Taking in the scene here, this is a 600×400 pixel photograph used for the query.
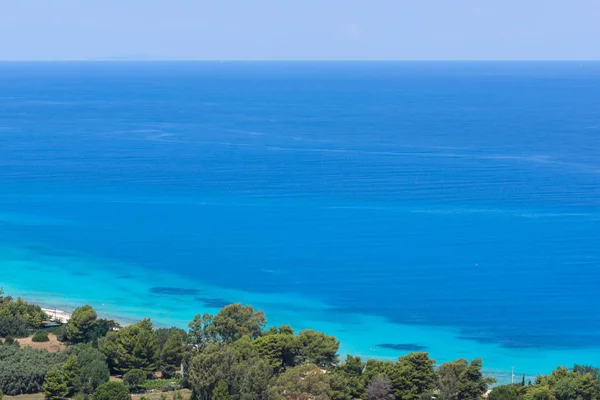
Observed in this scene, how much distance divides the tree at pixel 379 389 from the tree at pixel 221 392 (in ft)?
18.6

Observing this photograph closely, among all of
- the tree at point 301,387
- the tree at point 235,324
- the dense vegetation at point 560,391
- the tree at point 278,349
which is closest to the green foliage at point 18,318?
the tree at point 235,324

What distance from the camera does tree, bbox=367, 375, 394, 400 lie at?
32844mm

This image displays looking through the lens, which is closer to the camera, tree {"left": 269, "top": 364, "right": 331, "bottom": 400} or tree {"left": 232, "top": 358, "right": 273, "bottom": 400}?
tree {"left": 232, "top": 358, "right": 273, "bottom": 400}

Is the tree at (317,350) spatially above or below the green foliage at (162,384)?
above

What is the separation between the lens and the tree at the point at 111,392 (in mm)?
31344

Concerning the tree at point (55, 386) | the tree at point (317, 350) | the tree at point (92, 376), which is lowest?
the tree at point (55, 386)

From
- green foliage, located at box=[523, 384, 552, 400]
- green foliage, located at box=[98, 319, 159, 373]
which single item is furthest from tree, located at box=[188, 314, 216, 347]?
green foliage, located at box=[523, 384, 552, 400]

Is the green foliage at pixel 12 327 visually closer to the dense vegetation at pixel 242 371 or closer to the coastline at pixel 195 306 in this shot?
the dense vegetation at pixel 242 371

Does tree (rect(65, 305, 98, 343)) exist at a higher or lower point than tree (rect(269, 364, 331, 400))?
higher

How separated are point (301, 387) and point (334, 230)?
35288 millimetres

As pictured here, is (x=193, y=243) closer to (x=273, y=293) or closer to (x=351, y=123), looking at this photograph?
(x=273, y=293)

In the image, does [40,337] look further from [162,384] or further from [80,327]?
[162,384]

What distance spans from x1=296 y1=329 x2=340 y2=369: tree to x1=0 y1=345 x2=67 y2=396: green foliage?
1020 cm

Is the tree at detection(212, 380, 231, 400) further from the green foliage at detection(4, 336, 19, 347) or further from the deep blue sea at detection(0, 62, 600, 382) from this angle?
the deep blue sea at detection(0, 62, 600, 382)
